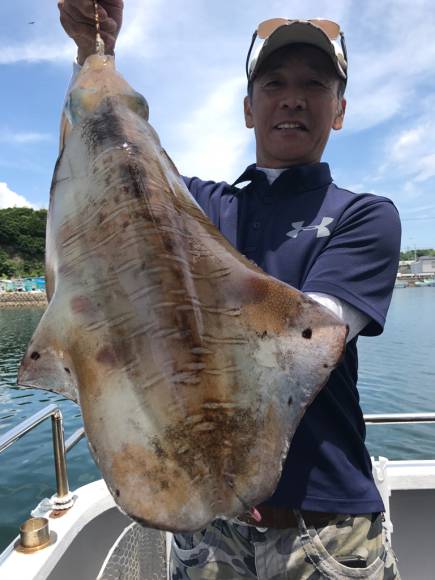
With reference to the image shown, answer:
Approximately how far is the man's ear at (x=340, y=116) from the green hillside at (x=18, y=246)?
4181 inches

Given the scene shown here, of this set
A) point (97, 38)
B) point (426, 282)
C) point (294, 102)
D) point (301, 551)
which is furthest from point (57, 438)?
point (426, 282)

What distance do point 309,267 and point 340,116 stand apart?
3.65ft

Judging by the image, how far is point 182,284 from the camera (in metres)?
1.29

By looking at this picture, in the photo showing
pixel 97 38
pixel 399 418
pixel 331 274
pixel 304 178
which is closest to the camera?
pixel 331 274

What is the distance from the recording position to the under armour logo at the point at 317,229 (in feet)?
6.56

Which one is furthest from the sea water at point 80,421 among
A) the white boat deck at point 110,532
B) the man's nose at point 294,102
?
the man's nose at point 294,102

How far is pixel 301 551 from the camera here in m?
1.81

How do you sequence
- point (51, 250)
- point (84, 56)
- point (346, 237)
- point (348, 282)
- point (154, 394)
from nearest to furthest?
point (154, 394), point (51, 250), point (348, 282), point (346, 237), point (84, 56)

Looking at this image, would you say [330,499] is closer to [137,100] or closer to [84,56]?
[137,100]

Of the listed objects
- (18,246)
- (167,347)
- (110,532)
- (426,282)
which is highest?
(18,246)

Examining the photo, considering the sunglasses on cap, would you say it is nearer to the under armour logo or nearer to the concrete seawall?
the under armour logo

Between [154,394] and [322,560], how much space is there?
116 centimetres

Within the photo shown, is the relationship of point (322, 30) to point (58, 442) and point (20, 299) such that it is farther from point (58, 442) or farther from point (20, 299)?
point (20, 299)

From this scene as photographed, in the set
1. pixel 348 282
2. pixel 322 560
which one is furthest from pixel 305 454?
pixel 348 282
